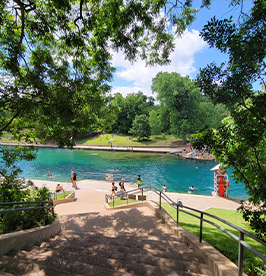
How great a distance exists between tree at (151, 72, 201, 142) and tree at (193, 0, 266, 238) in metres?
34.7

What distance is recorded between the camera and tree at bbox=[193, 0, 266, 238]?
2.65 metres

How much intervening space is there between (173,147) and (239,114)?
38175 mm

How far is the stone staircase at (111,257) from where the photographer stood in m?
2.64

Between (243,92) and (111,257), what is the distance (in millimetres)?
3531

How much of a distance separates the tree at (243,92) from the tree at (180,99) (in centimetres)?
3469

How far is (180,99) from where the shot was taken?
39406mm

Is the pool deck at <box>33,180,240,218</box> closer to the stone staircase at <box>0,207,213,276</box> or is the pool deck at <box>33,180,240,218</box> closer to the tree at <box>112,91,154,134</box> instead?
the stone staircase at <box>0,207,213,276</box>

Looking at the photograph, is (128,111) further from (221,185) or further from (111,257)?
(111,257)

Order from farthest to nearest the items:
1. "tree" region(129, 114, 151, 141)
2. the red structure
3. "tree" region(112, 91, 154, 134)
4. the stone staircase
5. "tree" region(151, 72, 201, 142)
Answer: "tree" region(112, 91, 154, 134) → "tree" region(129, 114, 151, 141) → "tree" region(151, 72, 201, 142) → the red structure → the stone staircase

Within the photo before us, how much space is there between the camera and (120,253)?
3.34 metres

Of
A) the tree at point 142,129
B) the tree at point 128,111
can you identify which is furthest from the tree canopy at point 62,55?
the tree at point 128,111

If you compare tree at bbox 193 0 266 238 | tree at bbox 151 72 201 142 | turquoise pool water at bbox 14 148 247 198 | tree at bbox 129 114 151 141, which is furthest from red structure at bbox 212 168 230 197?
tree at bbox 129 114 151 141

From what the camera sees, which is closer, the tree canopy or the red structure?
the tree canopy

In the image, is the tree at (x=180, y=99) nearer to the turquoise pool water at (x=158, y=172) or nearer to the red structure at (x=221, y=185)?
the turquoise pool water at (x=158, y=172)
